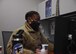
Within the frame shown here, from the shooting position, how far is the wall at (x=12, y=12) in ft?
11.3

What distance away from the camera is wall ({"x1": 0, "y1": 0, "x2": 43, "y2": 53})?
345cm

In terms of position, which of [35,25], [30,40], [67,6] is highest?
[67,6]

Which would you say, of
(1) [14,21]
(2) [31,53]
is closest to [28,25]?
(2) [31,53]

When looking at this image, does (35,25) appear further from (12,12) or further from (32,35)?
(12,12)

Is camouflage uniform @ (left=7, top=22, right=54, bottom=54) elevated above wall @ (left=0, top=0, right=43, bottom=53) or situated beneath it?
situated beneath

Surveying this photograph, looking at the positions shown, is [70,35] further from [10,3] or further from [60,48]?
[10,3]

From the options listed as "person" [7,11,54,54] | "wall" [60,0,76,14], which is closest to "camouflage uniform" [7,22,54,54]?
"person" [7,11,54,54]

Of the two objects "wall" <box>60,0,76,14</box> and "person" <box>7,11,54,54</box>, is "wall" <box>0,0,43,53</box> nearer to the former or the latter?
"wall" <box>60,0,76,14</box>

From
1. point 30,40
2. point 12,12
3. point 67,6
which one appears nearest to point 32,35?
point 30,40

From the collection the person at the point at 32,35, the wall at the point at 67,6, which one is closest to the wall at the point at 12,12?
the wall at the point at 67,6

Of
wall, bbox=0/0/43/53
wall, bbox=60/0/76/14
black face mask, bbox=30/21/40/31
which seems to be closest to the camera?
black face mask, bbox=30/21/40/31

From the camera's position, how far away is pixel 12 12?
3.53 meters

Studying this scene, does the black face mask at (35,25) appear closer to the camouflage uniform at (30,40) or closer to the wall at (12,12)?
the camouflage uniform at (30,40)

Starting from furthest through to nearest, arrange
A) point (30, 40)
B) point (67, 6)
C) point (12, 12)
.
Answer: point (12, 12) → point (67, 6) → point (30, 40)
